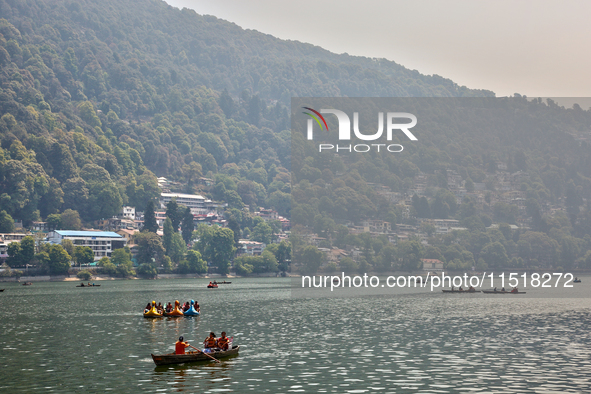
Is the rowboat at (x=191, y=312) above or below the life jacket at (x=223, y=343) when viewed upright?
below

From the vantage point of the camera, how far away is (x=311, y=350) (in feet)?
186

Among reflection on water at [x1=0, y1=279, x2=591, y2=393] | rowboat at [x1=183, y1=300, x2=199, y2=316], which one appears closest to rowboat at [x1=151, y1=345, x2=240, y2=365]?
reflection on water at [x1=0, y1=279, x2=591, y2=393]

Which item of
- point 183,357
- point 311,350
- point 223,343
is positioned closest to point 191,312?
point 311,350

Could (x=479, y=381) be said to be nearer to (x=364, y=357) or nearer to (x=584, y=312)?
(x=364, y=357)

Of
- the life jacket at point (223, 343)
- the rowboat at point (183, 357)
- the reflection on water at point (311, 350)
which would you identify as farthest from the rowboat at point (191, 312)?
the rowboat at point (183, 357)

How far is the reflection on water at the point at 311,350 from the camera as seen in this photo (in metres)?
42.2

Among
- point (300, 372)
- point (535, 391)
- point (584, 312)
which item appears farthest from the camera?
point (584, 312)

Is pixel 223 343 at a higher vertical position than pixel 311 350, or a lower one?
higher

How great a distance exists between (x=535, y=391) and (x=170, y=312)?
56927 mm

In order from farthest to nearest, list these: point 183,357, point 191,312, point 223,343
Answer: point 191,312
point 223,343
point 183,357

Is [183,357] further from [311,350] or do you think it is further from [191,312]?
[191,312]

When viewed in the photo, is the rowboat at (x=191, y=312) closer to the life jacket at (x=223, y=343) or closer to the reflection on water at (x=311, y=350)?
the reflection on water at (x=311, y=350)

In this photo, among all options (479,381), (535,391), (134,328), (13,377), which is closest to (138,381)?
(13,377)

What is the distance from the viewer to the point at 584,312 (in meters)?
97.7
